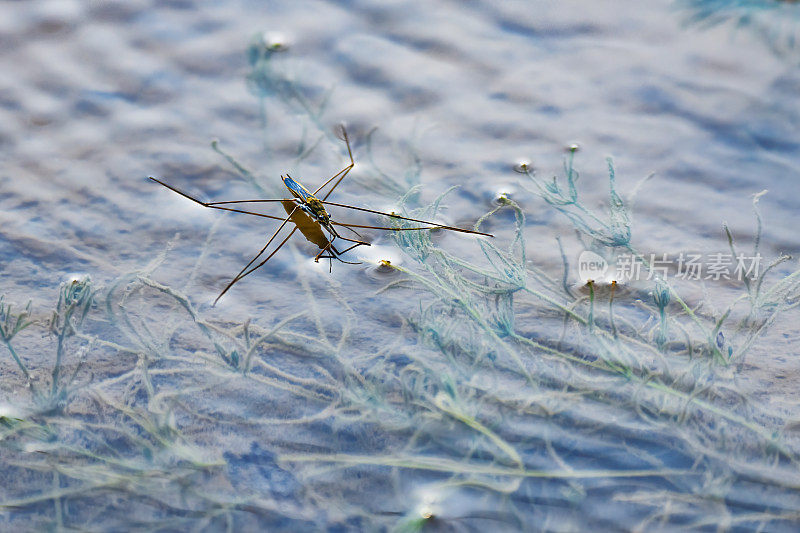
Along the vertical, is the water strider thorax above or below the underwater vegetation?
below

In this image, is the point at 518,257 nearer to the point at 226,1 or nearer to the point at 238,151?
the point at 238,151

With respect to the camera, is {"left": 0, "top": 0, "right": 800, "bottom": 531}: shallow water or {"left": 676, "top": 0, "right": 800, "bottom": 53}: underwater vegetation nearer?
{"left": 0, "top": 0, "right": 800, "bottom": 531}: shallow water

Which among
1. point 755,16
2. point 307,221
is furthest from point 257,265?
point 755,16

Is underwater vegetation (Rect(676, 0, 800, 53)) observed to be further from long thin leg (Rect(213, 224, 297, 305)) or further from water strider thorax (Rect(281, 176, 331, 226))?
long thin leg (Rect(213, 224, 297, 305))

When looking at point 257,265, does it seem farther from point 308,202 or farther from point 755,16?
point 755,16

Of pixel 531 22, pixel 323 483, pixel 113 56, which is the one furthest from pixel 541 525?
pixel 113 56

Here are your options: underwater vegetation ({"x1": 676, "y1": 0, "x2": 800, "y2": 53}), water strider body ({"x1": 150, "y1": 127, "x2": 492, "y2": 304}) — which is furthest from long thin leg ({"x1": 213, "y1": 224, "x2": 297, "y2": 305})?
underwater vegetation ({"x1": 676, "y1": 0, "x2": 800, "y2": 53})

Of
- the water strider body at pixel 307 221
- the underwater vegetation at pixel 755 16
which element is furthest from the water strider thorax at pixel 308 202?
the underwater vegetation at pixel 755 16
